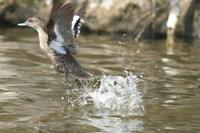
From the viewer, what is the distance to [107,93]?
318 inches

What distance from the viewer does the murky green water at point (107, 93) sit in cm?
664

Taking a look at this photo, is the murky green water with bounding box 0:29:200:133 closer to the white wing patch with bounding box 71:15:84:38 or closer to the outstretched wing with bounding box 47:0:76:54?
the outstretched wing with bounding box 47:0:76:54

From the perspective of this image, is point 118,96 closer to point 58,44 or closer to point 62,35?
point 58,44

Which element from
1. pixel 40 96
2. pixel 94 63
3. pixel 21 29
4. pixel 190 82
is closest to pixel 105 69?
pixel 94 63

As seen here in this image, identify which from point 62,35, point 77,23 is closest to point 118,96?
point 77,23

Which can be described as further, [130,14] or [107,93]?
[130,14]

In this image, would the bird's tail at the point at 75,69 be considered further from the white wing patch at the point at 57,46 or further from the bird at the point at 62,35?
the white wing patch at the point at 57,46

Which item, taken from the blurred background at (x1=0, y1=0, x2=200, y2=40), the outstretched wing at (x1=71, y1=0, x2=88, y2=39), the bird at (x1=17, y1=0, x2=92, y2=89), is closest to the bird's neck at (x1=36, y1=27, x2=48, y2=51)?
the bird at (x1=17, y1=0, x2=92, y2=89)

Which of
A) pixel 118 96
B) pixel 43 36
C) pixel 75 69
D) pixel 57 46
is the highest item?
pixel 43 36

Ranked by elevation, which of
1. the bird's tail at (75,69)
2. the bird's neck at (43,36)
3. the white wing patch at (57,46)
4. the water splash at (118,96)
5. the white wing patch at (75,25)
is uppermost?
the white wing patch at (75,25)

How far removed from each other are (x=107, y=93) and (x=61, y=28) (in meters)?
1.34

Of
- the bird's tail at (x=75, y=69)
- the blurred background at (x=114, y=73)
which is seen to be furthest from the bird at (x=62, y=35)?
the blurred background at (x=114, y=73)

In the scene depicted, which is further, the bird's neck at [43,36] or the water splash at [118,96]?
the water splash at [118,96]

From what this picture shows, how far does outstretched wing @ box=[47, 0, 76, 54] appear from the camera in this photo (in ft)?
22.9
